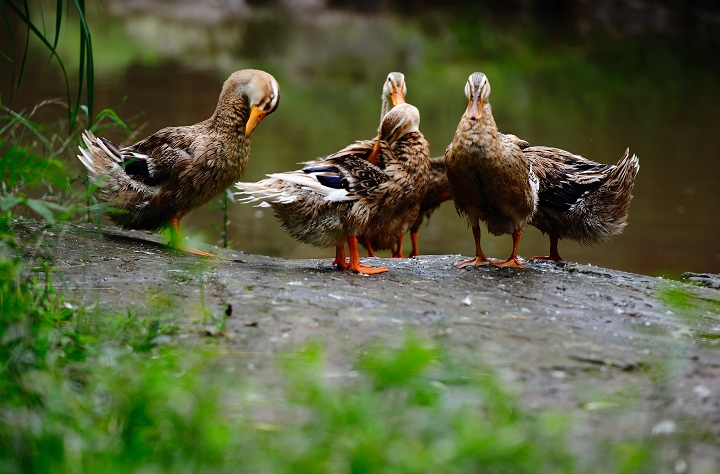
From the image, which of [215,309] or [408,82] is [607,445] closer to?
[215,309]

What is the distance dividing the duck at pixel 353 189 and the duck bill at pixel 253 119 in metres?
0.47

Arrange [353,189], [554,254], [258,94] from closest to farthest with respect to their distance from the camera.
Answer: [353,189]
[258,94]
[554,254]

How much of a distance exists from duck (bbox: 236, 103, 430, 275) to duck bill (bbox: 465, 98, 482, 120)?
0.37m

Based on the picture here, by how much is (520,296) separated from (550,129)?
1059 cm

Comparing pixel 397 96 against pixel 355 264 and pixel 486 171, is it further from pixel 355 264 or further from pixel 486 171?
pixel 355 264

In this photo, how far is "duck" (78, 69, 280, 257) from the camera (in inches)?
225

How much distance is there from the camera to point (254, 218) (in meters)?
10.4

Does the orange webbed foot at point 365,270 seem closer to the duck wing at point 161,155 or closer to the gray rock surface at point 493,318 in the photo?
the gray rock surface at point 493,318

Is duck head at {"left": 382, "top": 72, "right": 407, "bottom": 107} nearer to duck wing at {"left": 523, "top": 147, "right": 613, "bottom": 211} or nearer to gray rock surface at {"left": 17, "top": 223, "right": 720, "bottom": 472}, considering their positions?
duck wing at {"left": 523, "top": 147, "right": 613, "bottom": 211}

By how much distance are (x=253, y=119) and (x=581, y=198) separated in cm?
269

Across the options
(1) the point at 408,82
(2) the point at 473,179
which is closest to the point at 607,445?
(2) the point at 473,179

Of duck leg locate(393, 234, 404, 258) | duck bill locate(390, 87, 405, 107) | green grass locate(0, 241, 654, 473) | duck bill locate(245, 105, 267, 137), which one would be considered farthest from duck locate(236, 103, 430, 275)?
duck leg locate(393, 234, 404, 258)

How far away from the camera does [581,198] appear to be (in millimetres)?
6469

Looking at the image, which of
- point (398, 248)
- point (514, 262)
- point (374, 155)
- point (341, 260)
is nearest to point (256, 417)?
point (341, 260)
